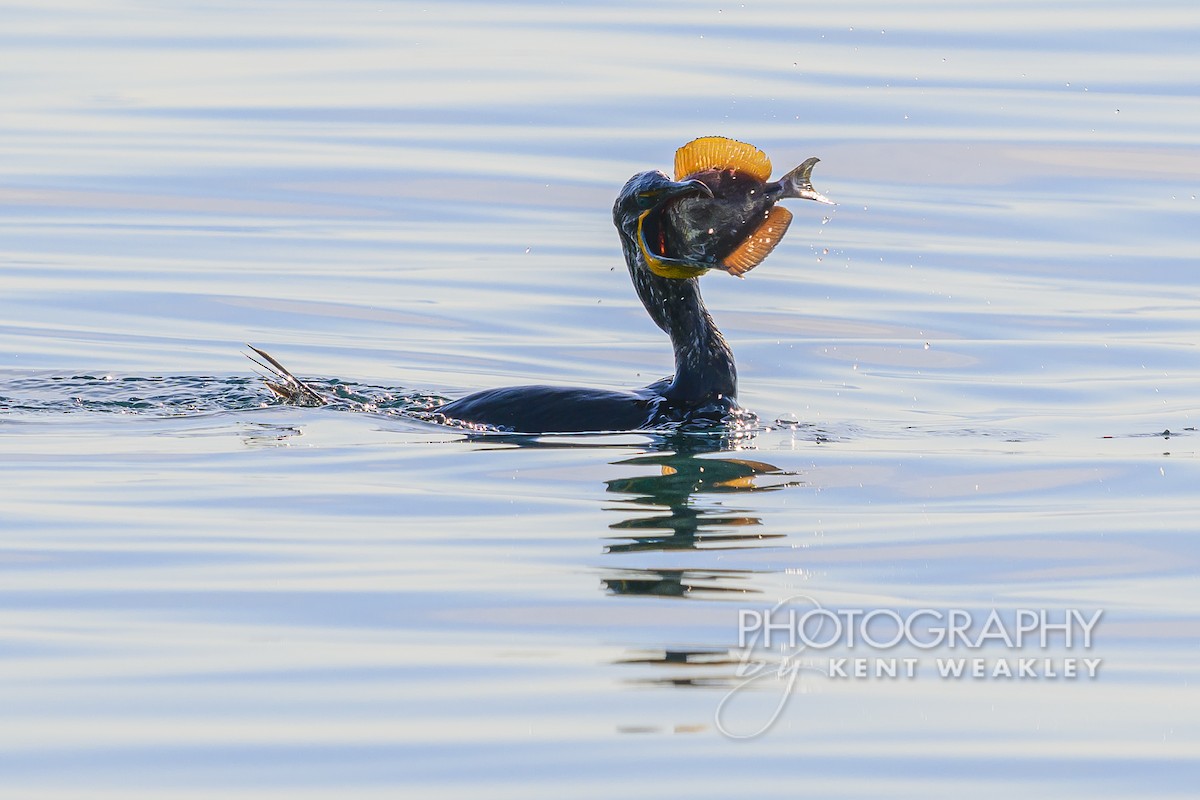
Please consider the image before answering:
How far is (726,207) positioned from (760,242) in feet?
0.78

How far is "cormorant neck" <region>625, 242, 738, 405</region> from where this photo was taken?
9.24 meters

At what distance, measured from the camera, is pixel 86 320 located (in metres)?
12.6

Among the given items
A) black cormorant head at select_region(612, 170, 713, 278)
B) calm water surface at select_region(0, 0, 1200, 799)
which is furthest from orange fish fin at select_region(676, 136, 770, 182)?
calm water surface at select_region(0, 0, 1200, 799)

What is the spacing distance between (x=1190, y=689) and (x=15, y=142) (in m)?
15.0

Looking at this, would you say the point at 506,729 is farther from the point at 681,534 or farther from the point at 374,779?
the point at 681,534

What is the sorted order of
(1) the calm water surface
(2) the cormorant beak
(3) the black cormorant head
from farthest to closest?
(2) the cormorant beak < (3) the black cormorant head < (1) the calm water surface

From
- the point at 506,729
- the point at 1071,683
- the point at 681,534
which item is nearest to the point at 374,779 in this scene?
the point at 506,729

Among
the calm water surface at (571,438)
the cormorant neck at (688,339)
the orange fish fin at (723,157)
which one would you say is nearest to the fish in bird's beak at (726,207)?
the orange fish fin at (723,157)

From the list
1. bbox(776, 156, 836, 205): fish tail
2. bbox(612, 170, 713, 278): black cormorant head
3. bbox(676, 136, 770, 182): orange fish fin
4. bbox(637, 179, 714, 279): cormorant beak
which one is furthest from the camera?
bbox(637, 179, 714, 279): cormorant beak

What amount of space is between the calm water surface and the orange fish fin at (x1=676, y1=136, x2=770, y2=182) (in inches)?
47.1

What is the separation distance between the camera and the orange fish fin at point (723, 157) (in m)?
8.59

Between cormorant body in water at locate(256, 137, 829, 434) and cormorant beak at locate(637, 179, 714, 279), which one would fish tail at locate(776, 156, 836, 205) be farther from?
cormorant beak at locate(637, 179, 714, 279)

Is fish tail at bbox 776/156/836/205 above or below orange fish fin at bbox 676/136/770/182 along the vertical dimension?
below

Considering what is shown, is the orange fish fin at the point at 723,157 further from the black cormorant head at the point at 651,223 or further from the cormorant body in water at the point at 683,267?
the black cormorant head at the point at 651,223
